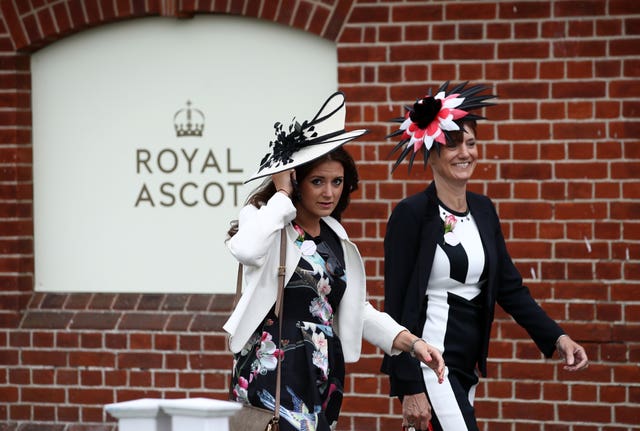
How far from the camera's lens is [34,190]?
7.80 m

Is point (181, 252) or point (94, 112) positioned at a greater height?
point (94, 112)

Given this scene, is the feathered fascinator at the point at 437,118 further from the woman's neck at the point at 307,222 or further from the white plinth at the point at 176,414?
the white plinth at the point at 176,414

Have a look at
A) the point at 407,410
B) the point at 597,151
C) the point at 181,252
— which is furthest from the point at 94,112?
the point at 407,410

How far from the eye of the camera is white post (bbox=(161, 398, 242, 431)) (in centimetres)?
284

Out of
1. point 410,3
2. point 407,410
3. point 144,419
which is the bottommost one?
point 407,410

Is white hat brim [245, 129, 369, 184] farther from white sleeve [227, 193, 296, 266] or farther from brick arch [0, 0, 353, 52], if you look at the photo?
brick arch [0, 0, 353, 52]

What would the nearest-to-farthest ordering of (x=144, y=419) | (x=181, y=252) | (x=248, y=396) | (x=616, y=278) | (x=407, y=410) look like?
1. (x=144, y=419)
2. (x=248, y=396)
3. (x=407, y=410)
4. (x=616, y=278)
5. (x=181, y=252)

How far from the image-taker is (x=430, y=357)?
14.5 feet

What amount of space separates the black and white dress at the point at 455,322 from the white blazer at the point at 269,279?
0.40 metres

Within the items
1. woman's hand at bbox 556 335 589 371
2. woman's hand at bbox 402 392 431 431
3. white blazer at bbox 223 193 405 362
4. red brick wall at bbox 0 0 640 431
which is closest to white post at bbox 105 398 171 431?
white blazer at bbox 223 193 405 362

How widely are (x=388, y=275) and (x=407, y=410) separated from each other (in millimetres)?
567

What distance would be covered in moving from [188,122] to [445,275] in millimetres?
2974

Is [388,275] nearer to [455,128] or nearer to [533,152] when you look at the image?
[455,128]

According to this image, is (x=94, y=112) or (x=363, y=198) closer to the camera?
(x=363, y=198)
